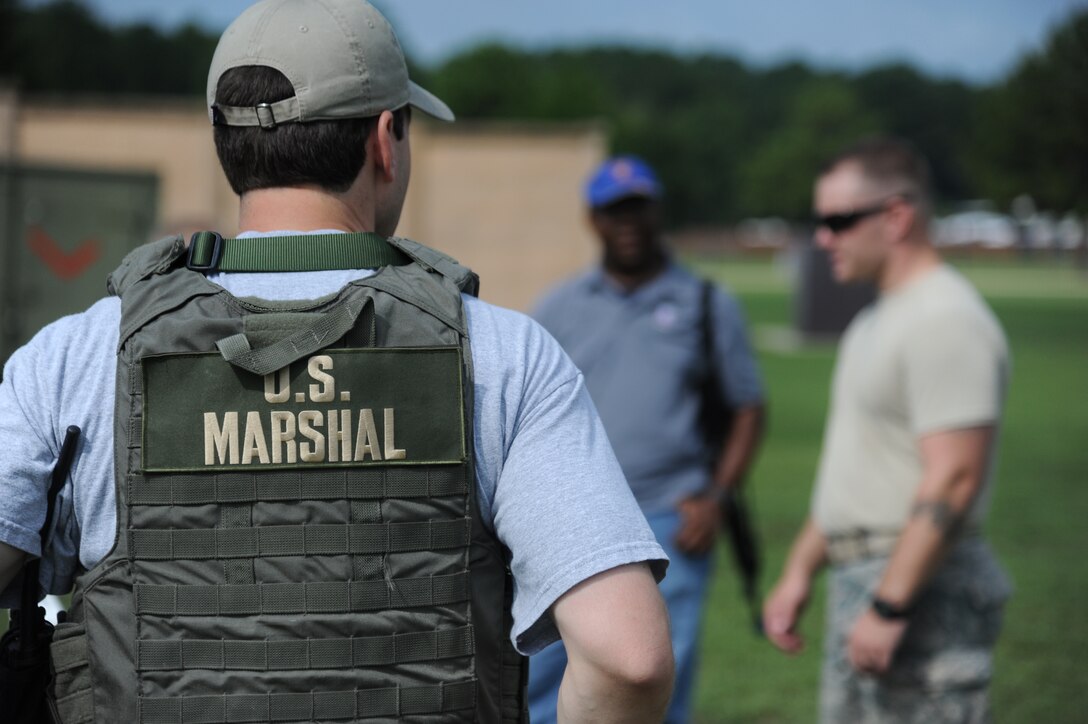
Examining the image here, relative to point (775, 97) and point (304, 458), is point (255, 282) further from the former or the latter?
point (775, 97)

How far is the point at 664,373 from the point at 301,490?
342cm

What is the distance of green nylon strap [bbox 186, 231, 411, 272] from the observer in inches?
71.4

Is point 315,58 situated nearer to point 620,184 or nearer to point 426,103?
point 426,103

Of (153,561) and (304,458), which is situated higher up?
(304,458)

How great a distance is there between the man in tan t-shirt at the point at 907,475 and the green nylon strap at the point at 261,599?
7.03 feet

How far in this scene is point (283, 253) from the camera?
1.81 m

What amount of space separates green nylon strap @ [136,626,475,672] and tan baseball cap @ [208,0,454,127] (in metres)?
0.74

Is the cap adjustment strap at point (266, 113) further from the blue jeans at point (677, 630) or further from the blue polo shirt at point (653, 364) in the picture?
the blue polo shirt at point (653, 364)

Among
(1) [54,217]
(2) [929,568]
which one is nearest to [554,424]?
(2) [929,568]

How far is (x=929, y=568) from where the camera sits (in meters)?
3.46

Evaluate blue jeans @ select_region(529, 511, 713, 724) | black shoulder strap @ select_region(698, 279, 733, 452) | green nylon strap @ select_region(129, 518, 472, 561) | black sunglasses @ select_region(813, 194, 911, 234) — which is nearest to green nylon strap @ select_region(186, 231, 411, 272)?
green nylon strap @ select_region(129, 518, 472, 561)

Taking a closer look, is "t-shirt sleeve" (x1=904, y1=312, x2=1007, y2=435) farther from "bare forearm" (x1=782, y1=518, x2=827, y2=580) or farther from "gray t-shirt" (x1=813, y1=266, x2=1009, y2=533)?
"bare forearm" (x1=782, y1=518, x2=827, y2=580)

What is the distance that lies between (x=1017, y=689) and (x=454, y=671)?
5090 millimetres

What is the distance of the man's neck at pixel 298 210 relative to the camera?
1.83 m
